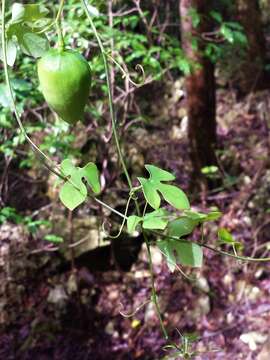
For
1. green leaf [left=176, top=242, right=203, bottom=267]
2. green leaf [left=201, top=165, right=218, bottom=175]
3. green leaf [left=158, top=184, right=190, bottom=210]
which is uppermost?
green leaf [left=158, top=184, right=190, bottom=210]

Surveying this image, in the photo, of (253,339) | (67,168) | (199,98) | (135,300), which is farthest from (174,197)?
(199,98)

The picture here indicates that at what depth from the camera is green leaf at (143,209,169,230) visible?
1.87ft

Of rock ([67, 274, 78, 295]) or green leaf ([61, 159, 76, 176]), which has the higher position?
green leaf ([61, 159, 76, 176])

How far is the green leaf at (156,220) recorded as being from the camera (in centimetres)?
57

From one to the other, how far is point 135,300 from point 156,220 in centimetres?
246

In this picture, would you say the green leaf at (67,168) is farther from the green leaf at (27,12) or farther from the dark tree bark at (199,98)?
the dark tree bark at (199,98)

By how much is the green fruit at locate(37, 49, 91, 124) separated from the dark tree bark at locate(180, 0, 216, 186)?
7.74ft

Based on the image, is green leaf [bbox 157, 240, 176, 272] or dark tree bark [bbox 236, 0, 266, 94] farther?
dark tree bark [bbox 236, 0, 266, 94]

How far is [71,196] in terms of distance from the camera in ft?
1.89

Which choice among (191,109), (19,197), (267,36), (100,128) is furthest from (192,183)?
(267,36)

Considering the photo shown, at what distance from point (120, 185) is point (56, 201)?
396 mm

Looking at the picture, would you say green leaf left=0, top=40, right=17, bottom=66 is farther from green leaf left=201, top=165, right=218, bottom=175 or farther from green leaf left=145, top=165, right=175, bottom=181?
green leaf left=201, top=165, right=218, bottom=175

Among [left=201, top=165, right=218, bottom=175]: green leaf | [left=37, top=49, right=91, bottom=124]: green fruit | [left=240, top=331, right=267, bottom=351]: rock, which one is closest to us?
[left=37, top=49, right=91, bottom=124]: green fruit

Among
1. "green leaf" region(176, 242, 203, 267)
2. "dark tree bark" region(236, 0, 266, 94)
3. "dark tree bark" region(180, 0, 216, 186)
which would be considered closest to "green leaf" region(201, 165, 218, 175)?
"dark tree bark" region(180, 0, 216, 186)
